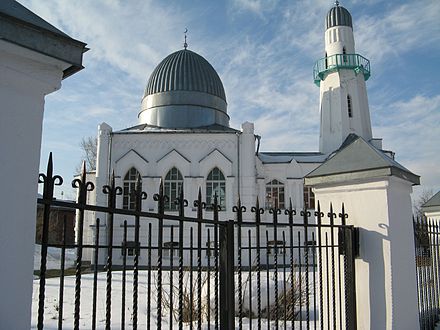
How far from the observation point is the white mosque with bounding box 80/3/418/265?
796 inches

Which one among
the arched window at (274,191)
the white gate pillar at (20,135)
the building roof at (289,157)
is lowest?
the white gate pillar at (20,135)

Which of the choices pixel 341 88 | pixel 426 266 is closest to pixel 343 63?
pixel 341 88

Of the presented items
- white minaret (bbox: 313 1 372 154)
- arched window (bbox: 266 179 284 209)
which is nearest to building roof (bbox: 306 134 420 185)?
arched window (bbox: 266 179 284 209)

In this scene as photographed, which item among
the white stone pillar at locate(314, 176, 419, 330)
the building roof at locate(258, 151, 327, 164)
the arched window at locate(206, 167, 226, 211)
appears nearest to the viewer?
the white stone pillar at locate(314, 176, 419, 330)

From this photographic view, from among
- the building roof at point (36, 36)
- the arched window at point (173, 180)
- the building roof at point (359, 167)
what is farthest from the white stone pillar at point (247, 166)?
the building roof at point (36, 36)

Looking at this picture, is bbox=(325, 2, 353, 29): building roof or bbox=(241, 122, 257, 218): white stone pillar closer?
bbox=(241, 122, 257, 218): white stone pillar

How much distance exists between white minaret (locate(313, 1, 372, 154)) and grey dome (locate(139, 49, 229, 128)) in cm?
626

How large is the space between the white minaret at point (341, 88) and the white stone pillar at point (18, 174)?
73.5ft

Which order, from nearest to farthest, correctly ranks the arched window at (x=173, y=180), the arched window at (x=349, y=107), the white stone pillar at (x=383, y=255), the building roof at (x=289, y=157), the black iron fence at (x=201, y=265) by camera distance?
the black iron fence at (x=201, y=265)
the white stone pillar at (x=383, y=255)
the arched window at (x=173, y=180)
the building roof at (x=289, y=157)
the arched window at (x=349, y=107)

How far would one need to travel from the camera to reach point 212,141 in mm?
20609

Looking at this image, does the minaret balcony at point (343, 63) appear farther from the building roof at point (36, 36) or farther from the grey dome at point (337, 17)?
the building roof at point (36, 36)

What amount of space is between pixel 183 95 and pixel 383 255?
21.1 m

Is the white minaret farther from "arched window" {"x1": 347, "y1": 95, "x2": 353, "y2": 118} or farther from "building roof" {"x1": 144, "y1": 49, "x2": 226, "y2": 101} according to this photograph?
"building roof" {"x1": 144, "y1": 49, "x2": 226, "y2": 101}

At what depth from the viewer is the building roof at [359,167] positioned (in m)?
3.86
